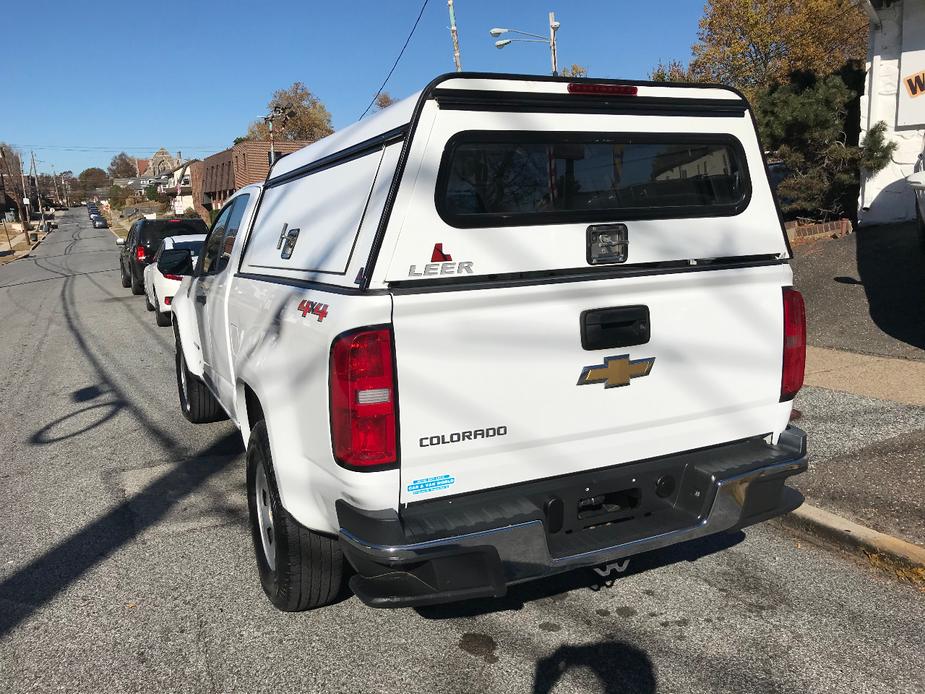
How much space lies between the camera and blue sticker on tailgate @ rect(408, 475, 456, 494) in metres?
2.89

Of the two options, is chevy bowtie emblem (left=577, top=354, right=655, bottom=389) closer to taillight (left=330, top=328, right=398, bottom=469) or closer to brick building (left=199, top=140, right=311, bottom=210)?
taillight (left=330, top=328, right=398, bottom=469)

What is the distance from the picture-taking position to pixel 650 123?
11.3 ft

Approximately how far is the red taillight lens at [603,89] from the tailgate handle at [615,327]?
0.93m

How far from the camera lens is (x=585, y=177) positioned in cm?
326

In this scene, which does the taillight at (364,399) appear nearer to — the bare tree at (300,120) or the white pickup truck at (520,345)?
the white pickup truck at (520,345)

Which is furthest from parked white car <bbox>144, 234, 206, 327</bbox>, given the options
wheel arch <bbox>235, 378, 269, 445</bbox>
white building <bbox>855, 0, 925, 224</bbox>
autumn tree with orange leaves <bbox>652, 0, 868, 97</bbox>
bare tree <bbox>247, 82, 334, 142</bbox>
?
bare tree <bbox>247, 82, 334, 142</bbox>

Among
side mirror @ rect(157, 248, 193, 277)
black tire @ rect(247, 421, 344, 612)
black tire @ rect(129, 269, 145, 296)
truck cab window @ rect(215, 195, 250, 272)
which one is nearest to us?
black tire @ rect(247, 421, 344, 612)

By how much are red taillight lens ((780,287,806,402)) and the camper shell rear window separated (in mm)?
499

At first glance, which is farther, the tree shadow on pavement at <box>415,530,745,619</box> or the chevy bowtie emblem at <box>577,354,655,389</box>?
the tree shadow on pavement at <box>415,530,745,619</box>

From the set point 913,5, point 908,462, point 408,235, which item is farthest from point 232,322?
point 913,5

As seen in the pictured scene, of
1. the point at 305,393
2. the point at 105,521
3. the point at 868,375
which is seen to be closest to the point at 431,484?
the point at 305,393

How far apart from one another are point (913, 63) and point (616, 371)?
11.3 meters

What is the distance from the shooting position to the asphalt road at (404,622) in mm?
3152

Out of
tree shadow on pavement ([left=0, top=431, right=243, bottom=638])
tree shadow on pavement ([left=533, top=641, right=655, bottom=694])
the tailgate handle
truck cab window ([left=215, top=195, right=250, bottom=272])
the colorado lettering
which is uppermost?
truck cab window ([left=215, top=195, right=250, bottom=272])
